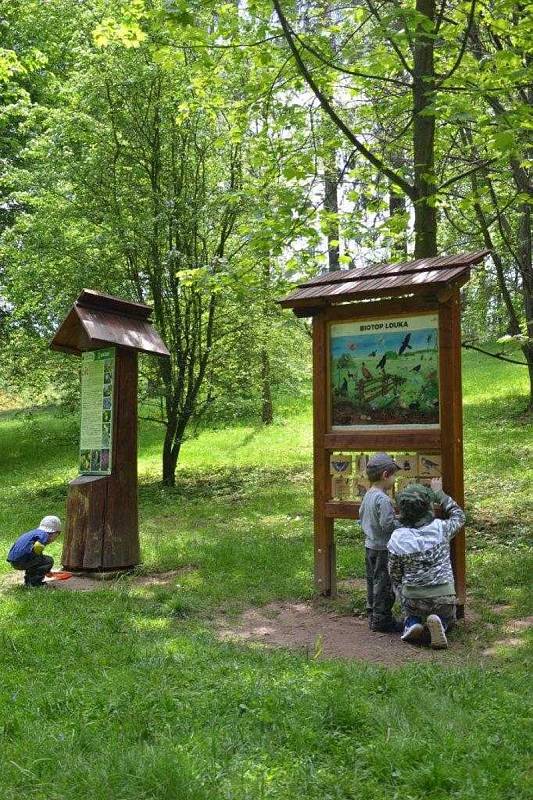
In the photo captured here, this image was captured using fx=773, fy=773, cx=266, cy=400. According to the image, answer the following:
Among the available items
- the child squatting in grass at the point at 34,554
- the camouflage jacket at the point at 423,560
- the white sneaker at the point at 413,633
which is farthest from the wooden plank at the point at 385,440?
the child squatting in grass at the point at 34,554

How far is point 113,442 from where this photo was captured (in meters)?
8.45

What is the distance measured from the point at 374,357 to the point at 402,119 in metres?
6.07

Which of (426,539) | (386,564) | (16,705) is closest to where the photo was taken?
(16,705)

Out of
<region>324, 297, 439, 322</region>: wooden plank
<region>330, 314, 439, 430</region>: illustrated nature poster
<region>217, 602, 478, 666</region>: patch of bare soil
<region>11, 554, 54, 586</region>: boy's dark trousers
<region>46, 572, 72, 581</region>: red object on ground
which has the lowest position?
<region>217, 602, 478, 666</region>: patch of bare soil

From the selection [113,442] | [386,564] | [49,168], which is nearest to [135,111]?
[49,168]

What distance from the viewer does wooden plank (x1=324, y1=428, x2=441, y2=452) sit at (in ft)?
21.2

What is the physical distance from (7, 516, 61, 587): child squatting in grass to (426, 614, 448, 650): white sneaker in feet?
12.5

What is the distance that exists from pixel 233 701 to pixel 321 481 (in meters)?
3.15

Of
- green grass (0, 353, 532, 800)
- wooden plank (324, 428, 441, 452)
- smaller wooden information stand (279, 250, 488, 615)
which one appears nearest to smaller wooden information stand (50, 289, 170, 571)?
green grass (0, 353, 532, 800)

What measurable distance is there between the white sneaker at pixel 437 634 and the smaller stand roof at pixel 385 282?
8.57 feet

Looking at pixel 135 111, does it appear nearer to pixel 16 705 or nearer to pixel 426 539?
pixel 426 539

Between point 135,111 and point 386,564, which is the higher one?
Result: point 135,111

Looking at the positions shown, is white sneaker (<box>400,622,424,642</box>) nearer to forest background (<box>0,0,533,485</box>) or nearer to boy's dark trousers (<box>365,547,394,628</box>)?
boy's dark trousers (<box>365,547,394,628</box>)

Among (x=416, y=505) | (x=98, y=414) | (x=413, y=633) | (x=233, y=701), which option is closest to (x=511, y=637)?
(x=413, y=633)
